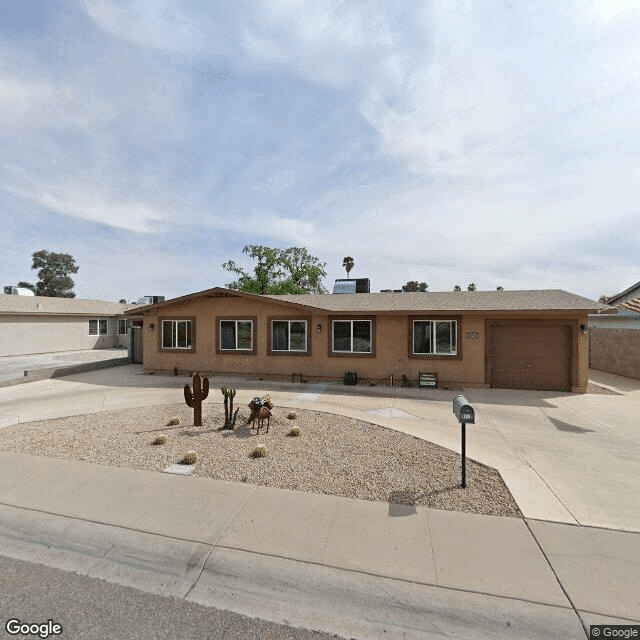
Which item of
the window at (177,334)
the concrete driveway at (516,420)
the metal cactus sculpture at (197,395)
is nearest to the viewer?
the concrete driveway at (516,420)

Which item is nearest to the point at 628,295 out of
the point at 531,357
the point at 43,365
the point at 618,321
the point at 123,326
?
the point at 618,321

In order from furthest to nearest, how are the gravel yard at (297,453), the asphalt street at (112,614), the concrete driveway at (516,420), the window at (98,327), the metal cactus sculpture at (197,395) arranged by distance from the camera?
the window at (98,327), the metal cactus sculpture at (197,395), the gravel yard at (297,453), the concrete driveway at (516,420), the asphalt street at (112,614)

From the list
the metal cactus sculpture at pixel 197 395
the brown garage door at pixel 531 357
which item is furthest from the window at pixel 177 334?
the brown garage door at pixel 531 357

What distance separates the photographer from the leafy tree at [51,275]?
65125 mm

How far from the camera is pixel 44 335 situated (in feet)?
81.8

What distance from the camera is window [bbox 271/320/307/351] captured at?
47.8ft

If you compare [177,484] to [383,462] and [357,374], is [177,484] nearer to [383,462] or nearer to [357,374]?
[383,462]

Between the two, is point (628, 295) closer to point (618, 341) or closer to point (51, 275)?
point (618, 341)

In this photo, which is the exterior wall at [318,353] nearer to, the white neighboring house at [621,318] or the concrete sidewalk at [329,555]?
the white neighboring house at [621,318]

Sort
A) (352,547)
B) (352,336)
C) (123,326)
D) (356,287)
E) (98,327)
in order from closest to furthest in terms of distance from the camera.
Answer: (352,547) < (352,336) < (356,287) < (98,327) < (123,326)

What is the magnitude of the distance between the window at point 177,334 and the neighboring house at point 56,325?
578 inches

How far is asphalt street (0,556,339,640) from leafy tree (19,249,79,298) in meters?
77.8

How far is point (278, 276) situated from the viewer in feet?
128

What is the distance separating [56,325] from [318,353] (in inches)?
908
